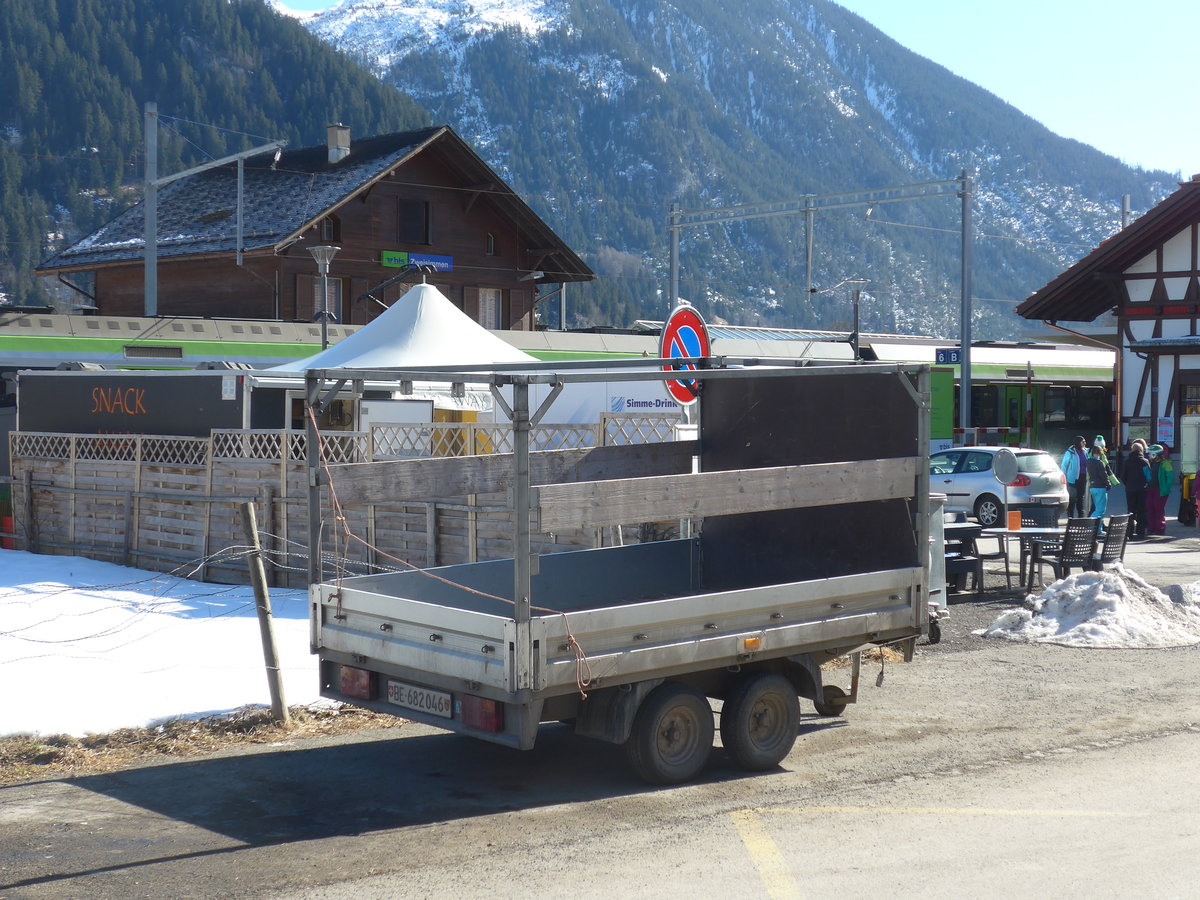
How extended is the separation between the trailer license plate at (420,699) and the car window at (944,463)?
18.1 meters

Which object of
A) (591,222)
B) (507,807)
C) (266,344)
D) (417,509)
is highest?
(591,222)

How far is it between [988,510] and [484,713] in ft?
60.3

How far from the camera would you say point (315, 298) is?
40562 mm

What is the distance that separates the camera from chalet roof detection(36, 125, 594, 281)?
1591 inches

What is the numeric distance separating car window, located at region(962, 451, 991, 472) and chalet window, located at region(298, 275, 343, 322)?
827 inches

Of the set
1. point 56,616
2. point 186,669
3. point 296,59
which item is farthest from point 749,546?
point 296,59

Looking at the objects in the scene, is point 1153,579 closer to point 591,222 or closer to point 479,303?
point 479,303

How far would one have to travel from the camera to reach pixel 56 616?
12758 mm

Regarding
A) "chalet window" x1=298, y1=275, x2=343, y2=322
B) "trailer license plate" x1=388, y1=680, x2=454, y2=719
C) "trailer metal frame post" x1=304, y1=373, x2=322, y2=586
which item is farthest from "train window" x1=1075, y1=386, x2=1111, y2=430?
"trailer license plate" x1=388, y1=680, x2=454, y2=719

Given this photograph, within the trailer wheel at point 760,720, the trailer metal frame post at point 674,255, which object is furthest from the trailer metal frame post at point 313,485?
the trailer metal frame post at point 674,255

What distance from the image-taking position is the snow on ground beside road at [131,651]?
30.2 ft

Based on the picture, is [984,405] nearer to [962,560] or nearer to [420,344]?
[420,344]

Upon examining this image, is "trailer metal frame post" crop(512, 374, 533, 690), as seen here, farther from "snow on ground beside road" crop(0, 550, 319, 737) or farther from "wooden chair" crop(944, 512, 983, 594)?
"wooden chair" crop(944, 512, 983, 594)

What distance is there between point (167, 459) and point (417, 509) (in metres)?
4.65
